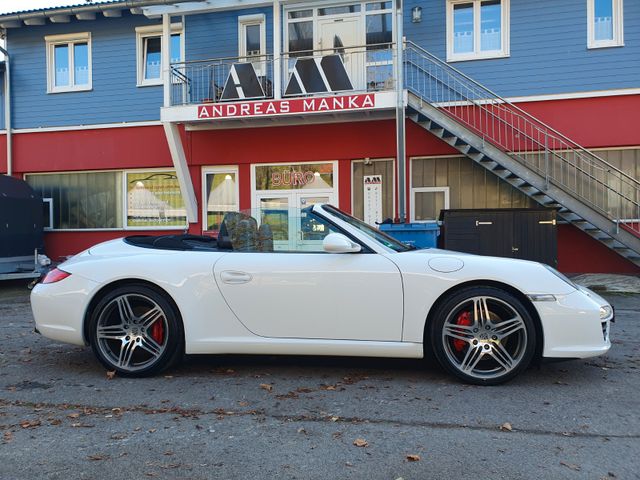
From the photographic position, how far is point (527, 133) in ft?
39.1

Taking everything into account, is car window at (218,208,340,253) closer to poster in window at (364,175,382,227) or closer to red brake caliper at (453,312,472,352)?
red brake caliper at (453,312,472,352)

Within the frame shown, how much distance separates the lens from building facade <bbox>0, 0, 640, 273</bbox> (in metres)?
11.5

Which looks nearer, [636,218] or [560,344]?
[560,344]

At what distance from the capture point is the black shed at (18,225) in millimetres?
11359

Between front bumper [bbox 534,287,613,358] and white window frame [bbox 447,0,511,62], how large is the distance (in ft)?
32.2

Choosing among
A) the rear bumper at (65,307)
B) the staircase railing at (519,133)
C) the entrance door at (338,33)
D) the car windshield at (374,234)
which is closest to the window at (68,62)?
the entrance door at (338,33)

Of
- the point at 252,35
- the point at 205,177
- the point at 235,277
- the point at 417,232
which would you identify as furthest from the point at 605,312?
the point at 252,35

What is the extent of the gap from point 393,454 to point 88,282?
2.74 m

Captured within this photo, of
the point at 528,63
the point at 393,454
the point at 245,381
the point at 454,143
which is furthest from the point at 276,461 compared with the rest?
the point at 528,63

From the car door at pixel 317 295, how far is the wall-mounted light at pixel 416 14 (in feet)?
33.1

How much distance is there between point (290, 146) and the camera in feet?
43.1

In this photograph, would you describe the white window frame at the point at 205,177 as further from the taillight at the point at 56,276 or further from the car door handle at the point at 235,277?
the car door handle at the point at 235,277

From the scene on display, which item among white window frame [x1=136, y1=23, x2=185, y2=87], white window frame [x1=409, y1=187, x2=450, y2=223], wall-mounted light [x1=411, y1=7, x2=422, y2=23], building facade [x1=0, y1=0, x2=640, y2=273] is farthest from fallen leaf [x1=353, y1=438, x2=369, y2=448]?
white window frame [x1=136, y1=23, x2=185, y2=87]

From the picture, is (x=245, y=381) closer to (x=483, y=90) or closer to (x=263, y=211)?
(x=263, y=211)
